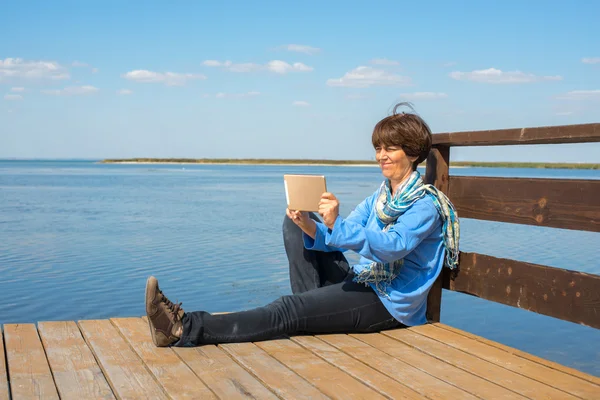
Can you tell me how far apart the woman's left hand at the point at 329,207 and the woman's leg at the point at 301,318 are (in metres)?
0.60

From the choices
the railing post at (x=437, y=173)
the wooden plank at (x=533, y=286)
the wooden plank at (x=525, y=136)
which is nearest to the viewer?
the wooden plank at (x=525, y=136)

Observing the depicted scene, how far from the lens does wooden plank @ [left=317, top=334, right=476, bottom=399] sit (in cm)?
271

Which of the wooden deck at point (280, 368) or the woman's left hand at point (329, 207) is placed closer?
the wooden deck at point (280, 368)

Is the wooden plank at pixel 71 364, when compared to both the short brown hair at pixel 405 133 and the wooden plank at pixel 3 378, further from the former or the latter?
the short brown hair at pixel 405 133

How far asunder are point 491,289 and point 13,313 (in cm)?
526

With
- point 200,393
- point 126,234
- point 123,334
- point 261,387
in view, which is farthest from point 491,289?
point 126,234

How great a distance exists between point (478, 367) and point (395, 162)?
1124 mm

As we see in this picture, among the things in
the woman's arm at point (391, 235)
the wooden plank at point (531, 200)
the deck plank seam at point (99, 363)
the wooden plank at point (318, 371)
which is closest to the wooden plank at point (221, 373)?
the wooden plank at point (318, 371)

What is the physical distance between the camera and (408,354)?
327 centimetres

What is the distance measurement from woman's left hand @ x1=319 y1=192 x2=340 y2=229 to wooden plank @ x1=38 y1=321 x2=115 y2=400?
1.21 m

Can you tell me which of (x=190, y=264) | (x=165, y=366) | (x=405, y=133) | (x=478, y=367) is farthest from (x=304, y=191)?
(x=190, y=264)

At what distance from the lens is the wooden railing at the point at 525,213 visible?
3105 mm

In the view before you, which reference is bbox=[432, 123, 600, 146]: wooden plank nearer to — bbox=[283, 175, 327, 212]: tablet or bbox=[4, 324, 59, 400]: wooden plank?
bbox=[283, 175, 327, 212]: tablet

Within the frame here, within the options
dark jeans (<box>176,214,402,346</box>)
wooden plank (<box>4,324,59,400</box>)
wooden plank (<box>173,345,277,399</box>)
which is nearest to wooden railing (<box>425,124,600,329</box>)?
dark jeans (<box>176,214,402,346</box>)
